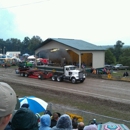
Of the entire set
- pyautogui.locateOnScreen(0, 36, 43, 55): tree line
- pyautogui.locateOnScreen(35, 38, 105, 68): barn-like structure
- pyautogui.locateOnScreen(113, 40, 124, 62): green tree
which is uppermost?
pyautogui.locateOnScreen(0, 36, 43, 55): tree line

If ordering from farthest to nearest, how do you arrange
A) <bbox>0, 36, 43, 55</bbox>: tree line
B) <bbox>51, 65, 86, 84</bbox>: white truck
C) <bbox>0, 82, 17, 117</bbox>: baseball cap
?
<bbox>0, 36, 43, 55</bbox>: tree line, <bbox>51, 65, 86, 84</bbox>: white truck, <bbox>0, 82, 17, 117</bbox>: baseball cap

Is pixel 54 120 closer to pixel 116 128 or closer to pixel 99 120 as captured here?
pixel 116 128

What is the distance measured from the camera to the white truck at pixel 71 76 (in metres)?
26.4

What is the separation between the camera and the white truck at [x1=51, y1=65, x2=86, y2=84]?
26.4m

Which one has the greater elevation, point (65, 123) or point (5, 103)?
point (5, 103)

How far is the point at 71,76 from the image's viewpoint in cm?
2667

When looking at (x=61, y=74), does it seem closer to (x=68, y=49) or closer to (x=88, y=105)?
(x=68, y=49)

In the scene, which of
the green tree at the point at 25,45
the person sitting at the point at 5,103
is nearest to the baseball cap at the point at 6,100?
the person sitting at the point at 5,103

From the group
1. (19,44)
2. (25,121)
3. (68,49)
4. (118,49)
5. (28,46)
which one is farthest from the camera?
(19,44)

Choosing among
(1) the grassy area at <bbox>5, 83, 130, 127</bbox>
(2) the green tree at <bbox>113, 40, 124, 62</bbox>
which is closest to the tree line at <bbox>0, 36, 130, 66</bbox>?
(2) the green tree at <bbox>113, 40, 124, 62</bbox>

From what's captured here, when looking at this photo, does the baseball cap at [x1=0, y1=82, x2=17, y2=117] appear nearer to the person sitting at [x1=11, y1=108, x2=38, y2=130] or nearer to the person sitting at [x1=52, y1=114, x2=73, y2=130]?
the person sitting at [x1=11, y1=108, x2=38, y2=130]

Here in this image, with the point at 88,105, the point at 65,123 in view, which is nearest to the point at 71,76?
the point at 88,105

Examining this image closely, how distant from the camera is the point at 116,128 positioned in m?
6.91

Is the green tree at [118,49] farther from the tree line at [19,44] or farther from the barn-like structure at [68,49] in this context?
the barn-like structure at [68,49]
